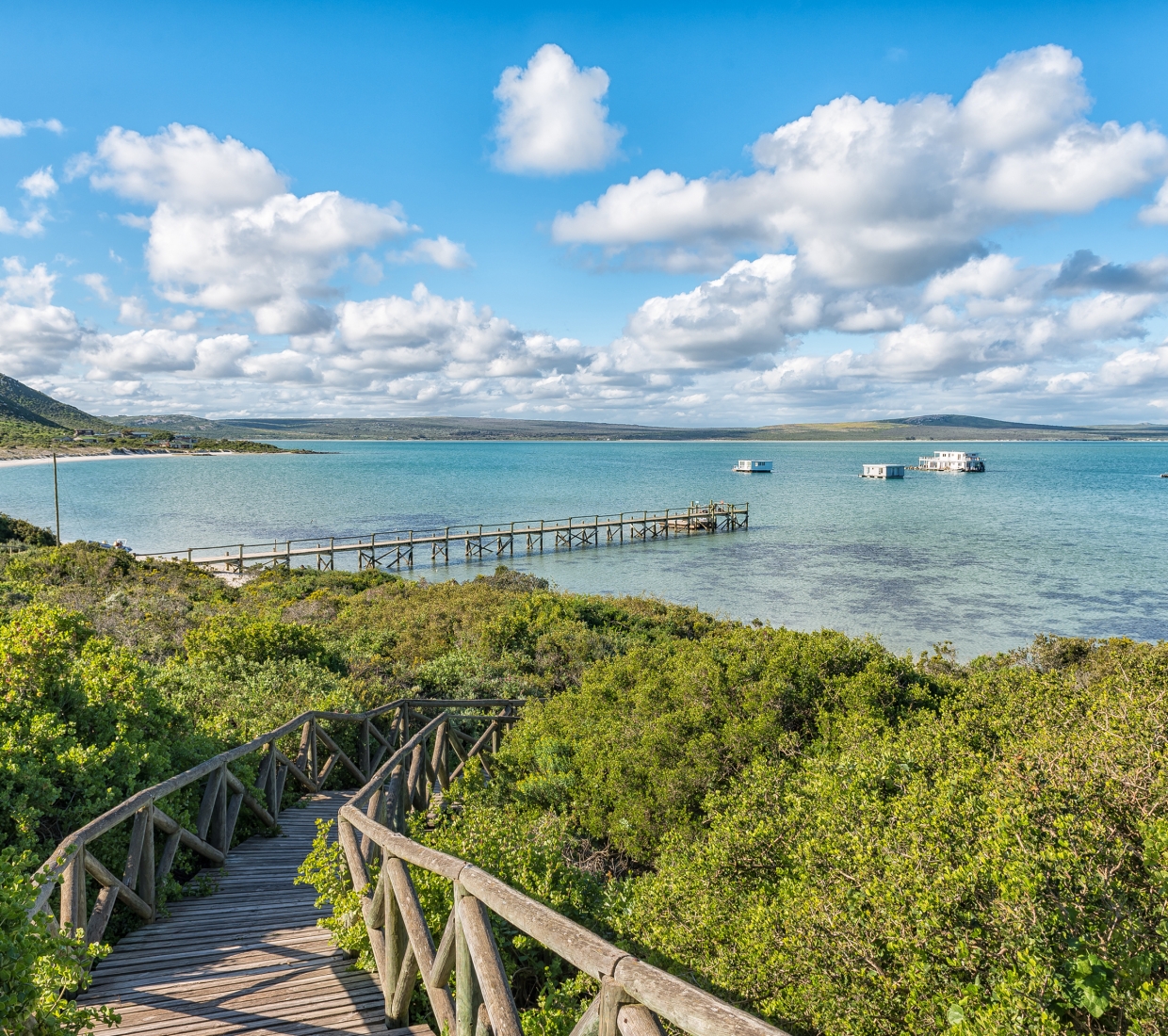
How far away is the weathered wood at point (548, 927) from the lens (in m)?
2.43

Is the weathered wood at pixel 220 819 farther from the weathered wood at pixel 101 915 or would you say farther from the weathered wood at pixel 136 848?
the weathered wood at pixel 101 915

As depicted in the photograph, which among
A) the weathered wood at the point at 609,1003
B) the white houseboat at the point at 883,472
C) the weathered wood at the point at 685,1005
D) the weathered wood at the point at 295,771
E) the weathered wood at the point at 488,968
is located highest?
the white houseboat at the point at 883,472

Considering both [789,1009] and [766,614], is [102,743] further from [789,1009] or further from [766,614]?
[766,614]

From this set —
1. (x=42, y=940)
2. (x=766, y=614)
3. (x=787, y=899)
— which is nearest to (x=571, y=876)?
(x=787, y=899)

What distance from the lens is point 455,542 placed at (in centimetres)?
4697

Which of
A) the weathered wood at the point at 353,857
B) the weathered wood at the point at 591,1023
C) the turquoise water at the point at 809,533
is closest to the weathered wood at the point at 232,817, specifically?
the weathered wood at the point at 353,857

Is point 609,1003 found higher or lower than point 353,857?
higher

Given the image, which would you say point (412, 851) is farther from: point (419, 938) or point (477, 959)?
point (477, 959)

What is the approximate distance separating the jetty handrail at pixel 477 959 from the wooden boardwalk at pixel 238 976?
258mm

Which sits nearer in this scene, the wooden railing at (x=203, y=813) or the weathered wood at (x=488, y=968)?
the weathered wood at (x=488, y=968)


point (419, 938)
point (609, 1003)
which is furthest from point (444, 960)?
point (609, 1003)

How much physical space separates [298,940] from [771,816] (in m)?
3.22

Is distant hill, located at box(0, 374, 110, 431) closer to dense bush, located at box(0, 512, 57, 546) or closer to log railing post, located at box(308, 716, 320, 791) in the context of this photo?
dense bush, located at box(0, 512, 57, 546)

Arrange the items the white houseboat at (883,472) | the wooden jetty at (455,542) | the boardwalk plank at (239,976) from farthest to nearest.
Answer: the white houseboat at (883,472) < the wooden jetty at (455,542) < the boardwalk plank at (239,976)
